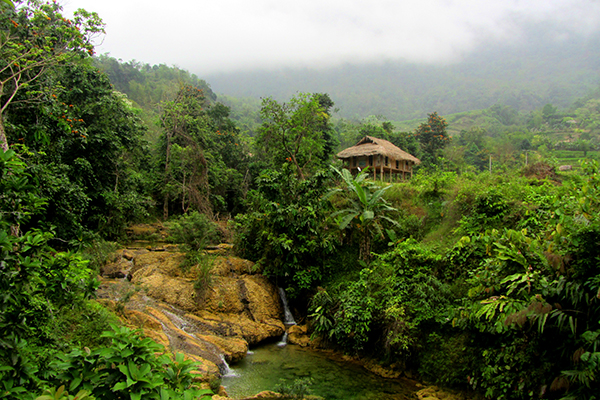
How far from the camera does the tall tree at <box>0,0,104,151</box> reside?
8.62 metres

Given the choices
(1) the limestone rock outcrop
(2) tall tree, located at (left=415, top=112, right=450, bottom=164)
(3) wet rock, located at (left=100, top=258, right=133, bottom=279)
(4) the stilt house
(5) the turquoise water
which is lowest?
(5) the turquoise water

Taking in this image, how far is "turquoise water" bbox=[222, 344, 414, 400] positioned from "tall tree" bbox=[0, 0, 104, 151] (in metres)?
8.17

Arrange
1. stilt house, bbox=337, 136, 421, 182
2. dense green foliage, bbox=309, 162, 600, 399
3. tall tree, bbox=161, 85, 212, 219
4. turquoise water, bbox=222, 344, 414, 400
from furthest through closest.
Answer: stilt house, bbox=337, 136, 421, 182
tall tree, bbox=161, 85, 212, 219
turquoise water, bbox=222, 344, 414, 400
dense green foliage, bbox=309, 162, 600, 399

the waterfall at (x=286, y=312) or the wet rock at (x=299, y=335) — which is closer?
the wet rock at (x=299, y=335)

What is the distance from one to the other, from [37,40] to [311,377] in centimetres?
1137

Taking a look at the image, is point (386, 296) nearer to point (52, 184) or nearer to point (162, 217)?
point (52, 184)

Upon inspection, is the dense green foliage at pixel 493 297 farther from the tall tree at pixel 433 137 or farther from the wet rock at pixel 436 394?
the tall tree at pixel 433 137

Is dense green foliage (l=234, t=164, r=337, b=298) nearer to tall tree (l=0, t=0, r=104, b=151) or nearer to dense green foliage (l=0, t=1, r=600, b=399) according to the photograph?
dense green foliage (l=0, t=1, r=600, b=399)

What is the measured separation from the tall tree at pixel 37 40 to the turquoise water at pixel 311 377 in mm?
8169

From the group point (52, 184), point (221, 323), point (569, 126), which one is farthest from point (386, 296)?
point (569, 126)

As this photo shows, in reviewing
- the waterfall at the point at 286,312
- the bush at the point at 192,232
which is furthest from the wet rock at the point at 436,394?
the bush at the point at 192,232

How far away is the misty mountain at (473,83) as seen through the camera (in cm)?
12731

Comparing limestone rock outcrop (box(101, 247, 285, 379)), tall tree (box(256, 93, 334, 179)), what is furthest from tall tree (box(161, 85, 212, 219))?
limestone rock outcrop (box(101, 247, 285, 379))

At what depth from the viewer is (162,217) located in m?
20.2
